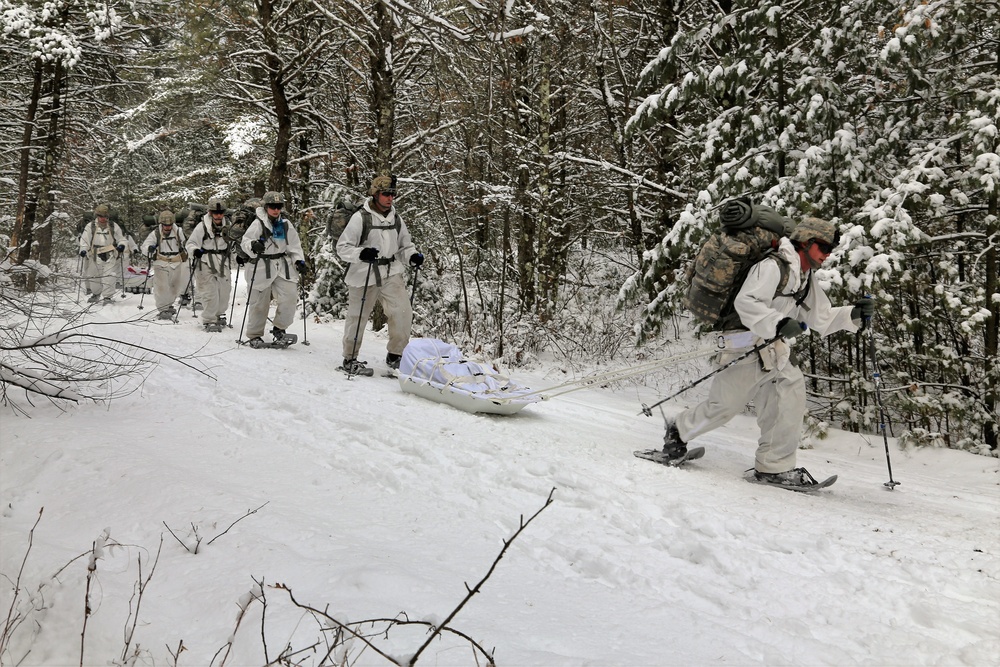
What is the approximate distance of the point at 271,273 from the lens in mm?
10016

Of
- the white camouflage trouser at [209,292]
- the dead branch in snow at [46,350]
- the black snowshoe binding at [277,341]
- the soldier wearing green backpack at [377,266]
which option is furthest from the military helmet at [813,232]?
the white camouflage trouser at [209,292]

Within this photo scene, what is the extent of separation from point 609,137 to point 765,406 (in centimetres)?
1009

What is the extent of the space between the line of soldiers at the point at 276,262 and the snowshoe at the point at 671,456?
4.05 metres

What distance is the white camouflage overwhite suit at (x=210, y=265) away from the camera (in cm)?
1233

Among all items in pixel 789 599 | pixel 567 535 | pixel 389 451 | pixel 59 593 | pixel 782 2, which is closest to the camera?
pixel 59 593

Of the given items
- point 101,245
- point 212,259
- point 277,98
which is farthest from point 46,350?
point 101,245

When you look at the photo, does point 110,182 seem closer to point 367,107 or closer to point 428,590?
point 367,107

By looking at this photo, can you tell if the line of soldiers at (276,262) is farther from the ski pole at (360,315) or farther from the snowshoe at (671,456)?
the snowshoe at (671,456)

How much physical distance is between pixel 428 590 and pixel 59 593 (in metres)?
1.48

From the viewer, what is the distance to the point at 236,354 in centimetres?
877

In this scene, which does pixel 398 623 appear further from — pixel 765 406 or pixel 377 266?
pixel 377 266

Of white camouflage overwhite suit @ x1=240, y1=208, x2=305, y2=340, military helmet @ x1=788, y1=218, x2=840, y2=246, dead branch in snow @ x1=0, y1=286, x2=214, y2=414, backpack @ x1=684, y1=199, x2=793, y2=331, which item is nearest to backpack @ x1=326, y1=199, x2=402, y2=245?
white camouflage overwhite suit @ x1=240, y1=208, x2=305, y2=340

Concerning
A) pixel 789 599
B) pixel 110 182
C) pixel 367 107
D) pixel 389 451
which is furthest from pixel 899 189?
pixel 110 182

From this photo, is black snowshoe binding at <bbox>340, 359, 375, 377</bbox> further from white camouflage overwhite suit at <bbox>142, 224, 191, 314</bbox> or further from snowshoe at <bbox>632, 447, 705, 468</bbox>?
white camouflage overwhite suit at <bbox>142, 224, 191, 314</bbox>
